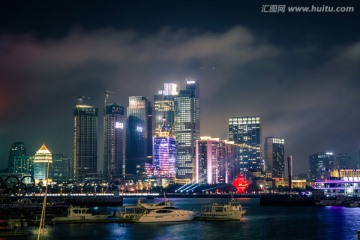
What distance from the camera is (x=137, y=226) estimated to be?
301 feet

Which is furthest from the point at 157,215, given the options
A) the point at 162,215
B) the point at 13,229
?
the point at 13,229

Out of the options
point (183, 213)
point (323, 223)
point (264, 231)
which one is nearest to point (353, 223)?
point (323, 223)

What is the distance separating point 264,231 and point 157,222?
1791 cm

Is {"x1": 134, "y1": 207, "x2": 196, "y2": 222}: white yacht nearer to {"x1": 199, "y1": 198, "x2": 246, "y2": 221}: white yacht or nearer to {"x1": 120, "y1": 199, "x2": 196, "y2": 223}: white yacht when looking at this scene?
{"x1": 120, "y1": 199, "x2": 196, "y2": 223}: white yacht

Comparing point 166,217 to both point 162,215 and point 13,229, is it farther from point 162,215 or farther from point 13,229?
point 13,229

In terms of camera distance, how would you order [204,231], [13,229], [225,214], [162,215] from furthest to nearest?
[225,214], [162,215], [204,231], [13,229]

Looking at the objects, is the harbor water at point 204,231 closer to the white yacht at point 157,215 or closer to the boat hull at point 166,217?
the boat hull at point 166,217

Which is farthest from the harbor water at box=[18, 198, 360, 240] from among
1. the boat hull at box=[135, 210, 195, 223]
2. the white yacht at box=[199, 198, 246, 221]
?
the white yacht at box=[199, 198, 246, 221]

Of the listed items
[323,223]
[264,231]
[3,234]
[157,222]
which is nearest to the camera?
[3,234]

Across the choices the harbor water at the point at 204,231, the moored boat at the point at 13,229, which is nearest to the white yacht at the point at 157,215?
the harbor water at the point at 204,231

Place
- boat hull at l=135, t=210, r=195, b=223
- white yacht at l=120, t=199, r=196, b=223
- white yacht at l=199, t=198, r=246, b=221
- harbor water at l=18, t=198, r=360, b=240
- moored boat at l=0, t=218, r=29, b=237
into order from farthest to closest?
white yacht at l=199, t=198, r=246, b=221 < white yacht at l=120, t=199, r=196, b=223 < boat hull at l=135, t=210, r=195, b=223 < harbor water at l=18, t=198, r=360, b=240 < moored boat at l=0, t=218, r=29, b=237

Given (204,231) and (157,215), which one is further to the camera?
(157,215)

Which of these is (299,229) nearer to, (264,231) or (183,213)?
(264,231)

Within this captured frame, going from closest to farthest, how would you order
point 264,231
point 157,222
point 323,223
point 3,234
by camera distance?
1. point 3,234
2. point 264,231
3. point 157,222
4. point 323,223
